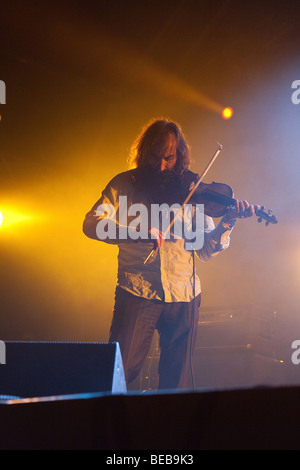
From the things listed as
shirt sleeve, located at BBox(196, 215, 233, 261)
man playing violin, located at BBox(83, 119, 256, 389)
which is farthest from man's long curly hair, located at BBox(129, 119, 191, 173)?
shirt sleeve, located at BBox(196, 215, 233, 261)

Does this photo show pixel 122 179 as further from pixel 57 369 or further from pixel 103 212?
pixel 57 369

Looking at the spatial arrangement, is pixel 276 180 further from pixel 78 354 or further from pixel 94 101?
pixel 78 354

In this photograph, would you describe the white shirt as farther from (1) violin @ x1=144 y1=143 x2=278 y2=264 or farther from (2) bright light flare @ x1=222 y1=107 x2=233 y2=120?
(2) bright light flare @ x1=222 y1=107 x2=233 y2=120

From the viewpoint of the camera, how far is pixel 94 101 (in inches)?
121

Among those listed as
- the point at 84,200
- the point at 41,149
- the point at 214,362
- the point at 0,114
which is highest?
the point at 0,114

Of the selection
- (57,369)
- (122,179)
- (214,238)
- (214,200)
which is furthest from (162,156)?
(57,369)

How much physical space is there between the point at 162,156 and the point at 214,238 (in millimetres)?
522

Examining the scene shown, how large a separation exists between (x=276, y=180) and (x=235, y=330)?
1.52 meters

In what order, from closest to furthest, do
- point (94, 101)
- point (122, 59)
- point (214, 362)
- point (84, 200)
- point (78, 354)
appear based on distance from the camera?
point (78, 354) < point (214, 362) < point (122, 59) < point (94, 101) < point (84, 200)

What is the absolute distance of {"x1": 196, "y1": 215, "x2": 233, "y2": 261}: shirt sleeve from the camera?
1.71 metres

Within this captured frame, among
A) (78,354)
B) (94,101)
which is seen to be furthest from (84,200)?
(78,354)

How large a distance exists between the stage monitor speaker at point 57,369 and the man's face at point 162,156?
1.21 m

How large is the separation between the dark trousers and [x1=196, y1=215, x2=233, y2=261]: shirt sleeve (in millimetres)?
336
